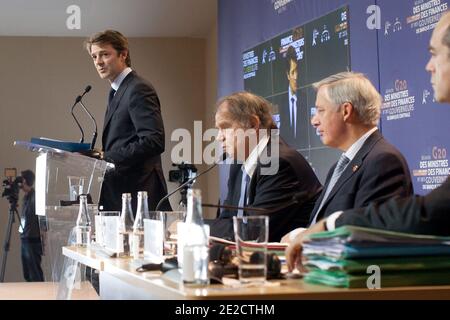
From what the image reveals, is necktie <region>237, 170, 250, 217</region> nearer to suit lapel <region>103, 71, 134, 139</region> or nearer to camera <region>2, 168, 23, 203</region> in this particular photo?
suit lapel <region>103, 71, 134, 139</region>

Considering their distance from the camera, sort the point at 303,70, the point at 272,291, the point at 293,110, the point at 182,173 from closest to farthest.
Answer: the point at 272,291
the point at 303,70
the point at 293,110
the point at 182,173

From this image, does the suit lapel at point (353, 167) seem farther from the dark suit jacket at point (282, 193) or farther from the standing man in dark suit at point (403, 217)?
the standing man in dark suit at point (403, 217)

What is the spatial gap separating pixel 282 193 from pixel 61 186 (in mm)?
994

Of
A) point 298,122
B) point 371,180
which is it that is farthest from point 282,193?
point 298,122

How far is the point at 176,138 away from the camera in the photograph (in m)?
8.84

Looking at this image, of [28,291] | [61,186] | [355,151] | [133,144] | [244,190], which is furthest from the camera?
[28,291]

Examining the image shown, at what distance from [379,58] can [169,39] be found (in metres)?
5.25

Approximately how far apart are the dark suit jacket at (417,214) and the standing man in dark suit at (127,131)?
200 cm

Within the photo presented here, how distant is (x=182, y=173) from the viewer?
26.2 ft

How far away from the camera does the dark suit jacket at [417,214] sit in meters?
1.38

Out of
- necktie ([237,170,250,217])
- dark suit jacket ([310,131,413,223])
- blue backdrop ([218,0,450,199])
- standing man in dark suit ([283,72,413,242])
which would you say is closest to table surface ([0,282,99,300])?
necktie ([237,170,250,217])

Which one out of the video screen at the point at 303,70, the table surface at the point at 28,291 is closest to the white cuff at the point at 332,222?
the video screen at the point at 303,70

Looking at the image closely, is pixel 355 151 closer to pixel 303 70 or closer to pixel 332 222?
pixel 332 222
